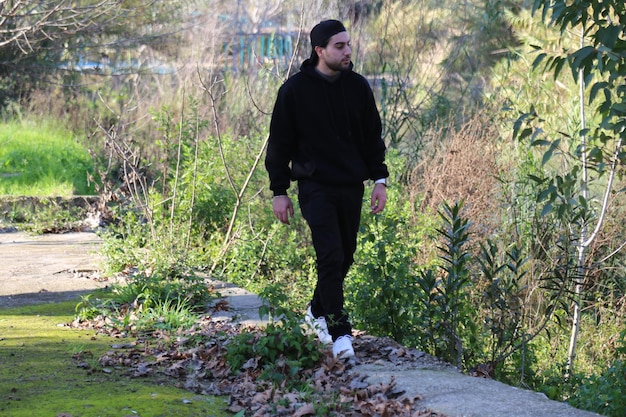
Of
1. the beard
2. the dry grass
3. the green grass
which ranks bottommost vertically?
the green grass

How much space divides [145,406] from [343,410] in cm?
98

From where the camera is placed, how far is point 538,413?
4508 millimetres

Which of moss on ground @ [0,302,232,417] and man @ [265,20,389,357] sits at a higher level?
man @ [265,20,389,357]

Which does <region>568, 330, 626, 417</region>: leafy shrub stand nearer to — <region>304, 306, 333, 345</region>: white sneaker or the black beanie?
<region>304, 306, 333, 345</region>: white sneaker

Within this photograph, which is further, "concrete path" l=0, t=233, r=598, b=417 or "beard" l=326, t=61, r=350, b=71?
"beard" l=326, t=61, r=350, b=71

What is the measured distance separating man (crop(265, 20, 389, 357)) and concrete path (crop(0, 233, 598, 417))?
1.81ft

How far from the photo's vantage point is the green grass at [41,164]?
13.4 metres

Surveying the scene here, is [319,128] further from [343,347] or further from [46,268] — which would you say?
[46,268]

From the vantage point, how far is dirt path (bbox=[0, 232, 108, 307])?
798cm

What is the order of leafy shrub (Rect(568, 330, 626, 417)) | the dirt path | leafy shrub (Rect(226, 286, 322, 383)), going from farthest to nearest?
the dirt path < leafy shrub (Rect(226, 286, 322, 383)) < leafy shrub (Rect(568, 330, 626, 417))

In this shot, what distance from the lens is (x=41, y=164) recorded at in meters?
14.6

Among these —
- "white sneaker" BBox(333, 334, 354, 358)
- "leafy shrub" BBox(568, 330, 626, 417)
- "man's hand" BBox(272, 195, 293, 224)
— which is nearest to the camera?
"leafy shrub" BBox(568, 330, 626, 417)

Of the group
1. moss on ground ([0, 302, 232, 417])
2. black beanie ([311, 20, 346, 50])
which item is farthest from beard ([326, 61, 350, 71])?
moss on ground ([0, 302, 232, 417])

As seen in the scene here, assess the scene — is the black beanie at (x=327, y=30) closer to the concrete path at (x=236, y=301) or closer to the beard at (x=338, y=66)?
the beard at (x=338, y=66)
